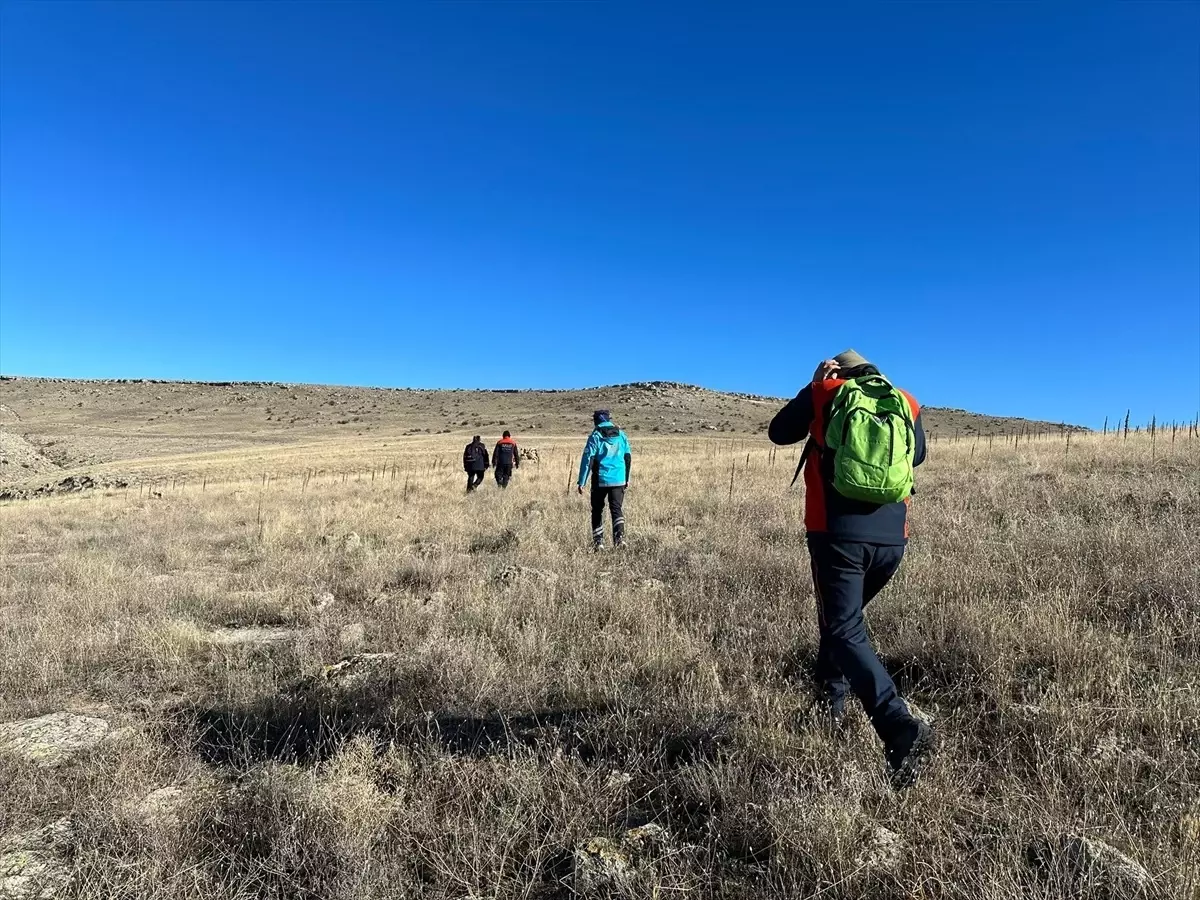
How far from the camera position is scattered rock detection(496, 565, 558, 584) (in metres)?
6.45

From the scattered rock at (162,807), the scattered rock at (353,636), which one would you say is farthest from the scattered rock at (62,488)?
the scattered rock at (162,807)

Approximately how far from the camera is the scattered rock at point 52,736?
3500mm

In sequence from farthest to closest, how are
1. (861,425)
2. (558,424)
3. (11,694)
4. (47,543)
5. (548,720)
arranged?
(558,424) → (47,543) → (11,694) → (548,720) → (861,425)

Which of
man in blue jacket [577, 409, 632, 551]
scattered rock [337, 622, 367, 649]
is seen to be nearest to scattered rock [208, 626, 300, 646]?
scattered rock [337, 622, 367, 649]

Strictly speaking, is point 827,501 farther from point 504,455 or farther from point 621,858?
point 504,455

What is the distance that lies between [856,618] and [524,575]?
413 centimetres

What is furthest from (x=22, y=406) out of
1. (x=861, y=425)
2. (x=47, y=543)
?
(x=861, y=425)

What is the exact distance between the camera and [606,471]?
9.18 m

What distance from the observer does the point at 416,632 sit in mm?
5340

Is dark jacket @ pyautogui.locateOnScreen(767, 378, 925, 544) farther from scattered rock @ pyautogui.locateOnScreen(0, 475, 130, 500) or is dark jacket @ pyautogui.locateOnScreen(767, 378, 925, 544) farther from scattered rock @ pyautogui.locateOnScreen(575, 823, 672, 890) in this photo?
scattered rock @ pyautogui.locateOnScreen(0, 475, 130, 500)

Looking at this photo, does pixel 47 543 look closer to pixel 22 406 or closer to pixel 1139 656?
pixel 1139 656

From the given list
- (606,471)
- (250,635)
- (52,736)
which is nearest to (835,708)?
(52,736)

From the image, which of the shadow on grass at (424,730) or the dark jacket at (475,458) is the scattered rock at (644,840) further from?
the dark jacket at (475,458)

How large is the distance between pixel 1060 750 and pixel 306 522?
39.9 ft
